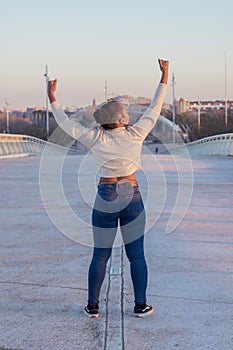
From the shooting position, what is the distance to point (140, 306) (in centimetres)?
481

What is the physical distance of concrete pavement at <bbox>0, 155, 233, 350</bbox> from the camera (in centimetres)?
431

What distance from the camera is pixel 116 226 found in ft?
16.1

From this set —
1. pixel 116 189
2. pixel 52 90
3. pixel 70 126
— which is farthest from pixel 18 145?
pixel 116 189

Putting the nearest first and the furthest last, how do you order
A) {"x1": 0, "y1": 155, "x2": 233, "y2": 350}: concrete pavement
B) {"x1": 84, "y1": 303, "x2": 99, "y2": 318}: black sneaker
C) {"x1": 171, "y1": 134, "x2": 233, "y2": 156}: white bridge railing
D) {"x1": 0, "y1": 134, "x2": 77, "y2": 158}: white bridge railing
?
{"x1": 0, "y1": 155, "x2": 233, "y2": 350}: concrete pavement, {"x1": 84, "y1": 303, "x2": 99, "y2": 318}: black sneaker, {"x1": 0, "y1": 134, "x2": 77, "y2": 158}: white bridge railing, {"x1": 171, "y1": 134, "x2": 233, "y2": 156}: white bridge railing

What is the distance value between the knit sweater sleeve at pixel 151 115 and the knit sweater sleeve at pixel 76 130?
332 millimetres

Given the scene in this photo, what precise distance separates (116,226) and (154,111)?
0.91m

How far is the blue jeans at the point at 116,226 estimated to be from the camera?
15.7 ft

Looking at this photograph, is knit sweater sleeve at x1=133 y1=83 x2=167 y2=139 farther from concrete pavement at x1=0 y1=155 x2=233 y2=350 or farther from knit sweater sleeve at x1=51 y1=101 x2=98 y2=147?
concrete pavement at x1=0 y1=155 x2=233 y2=350

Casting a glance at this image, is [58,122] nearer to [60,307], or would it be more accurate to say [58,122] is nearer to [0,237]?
[60,307]

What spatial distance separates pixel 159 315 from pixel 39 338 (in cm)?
96

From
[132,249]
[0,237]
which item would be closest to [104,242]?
[132,249]

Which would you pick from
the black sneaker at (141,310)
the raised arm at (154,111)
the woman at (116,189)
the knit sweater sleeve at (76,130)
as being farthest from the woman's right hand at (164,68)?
the black sneaker at (141,310)

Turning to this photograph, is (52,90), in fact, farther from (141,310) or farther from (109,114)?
(141,310)

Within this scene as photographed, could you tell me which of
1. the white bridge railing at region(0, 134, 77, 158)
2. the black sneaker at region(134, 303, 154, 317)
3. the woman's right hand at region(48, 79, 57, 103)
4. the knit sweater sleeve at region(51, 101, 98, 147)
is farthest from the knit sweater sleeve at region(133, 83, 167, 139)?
the white bridge railing at region(0, 134, 77, 158)
